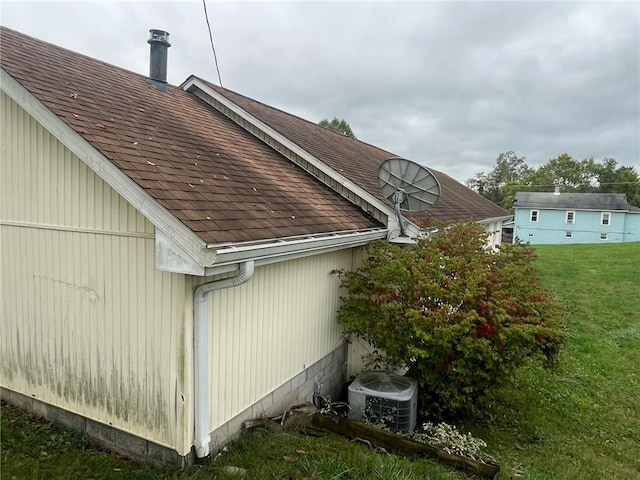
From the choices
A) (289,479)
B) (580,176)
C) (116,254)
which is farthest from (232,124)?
(580,176)

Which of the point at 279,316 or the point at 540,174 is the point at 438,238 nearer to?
the point at 279,316

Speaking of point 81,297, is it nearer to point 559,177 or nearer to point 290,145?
point 290,145

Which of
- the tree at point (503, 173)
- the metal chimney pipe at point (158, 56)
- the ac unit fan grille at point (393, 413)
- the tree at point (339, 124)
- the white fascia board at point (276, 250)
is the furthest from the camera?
the tree at point (503, 173)

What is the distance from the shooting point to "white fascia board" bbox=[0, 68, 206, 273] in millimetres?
3176

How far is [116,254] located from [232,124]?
5101mm

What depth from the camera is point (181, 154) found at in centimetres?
492

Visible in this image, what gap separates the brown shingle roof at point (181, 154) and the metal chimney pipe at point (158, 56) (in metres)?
0.42

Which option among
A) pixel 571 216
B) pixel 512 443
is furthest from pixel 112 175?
pixel 571 216

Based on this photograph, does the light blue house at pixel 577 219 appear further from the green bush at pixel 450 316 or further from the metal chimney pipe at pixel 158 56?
the metal chimney pipe at pixel 158 56

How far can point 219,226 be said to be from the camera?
11.7ft

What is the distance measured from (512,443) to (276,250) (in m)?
4.24

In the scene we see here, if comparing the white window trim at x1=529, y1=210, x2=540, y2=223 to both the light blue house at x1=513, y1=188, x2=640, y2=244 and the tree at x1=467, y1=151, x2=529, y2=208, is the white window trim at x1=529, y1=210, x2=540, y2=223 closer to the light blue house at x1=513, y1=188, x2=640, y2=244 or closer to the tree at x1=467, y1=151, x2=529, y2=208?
the light blue house at x1=513, y1=188, x2=640, y2=244

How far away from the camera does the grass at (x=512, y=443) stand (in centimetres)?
381

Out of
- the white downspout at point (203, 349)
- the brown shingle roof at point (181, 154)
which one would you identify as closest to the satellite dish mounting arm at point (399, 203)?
the brown shingle roof at point (181, 154)
